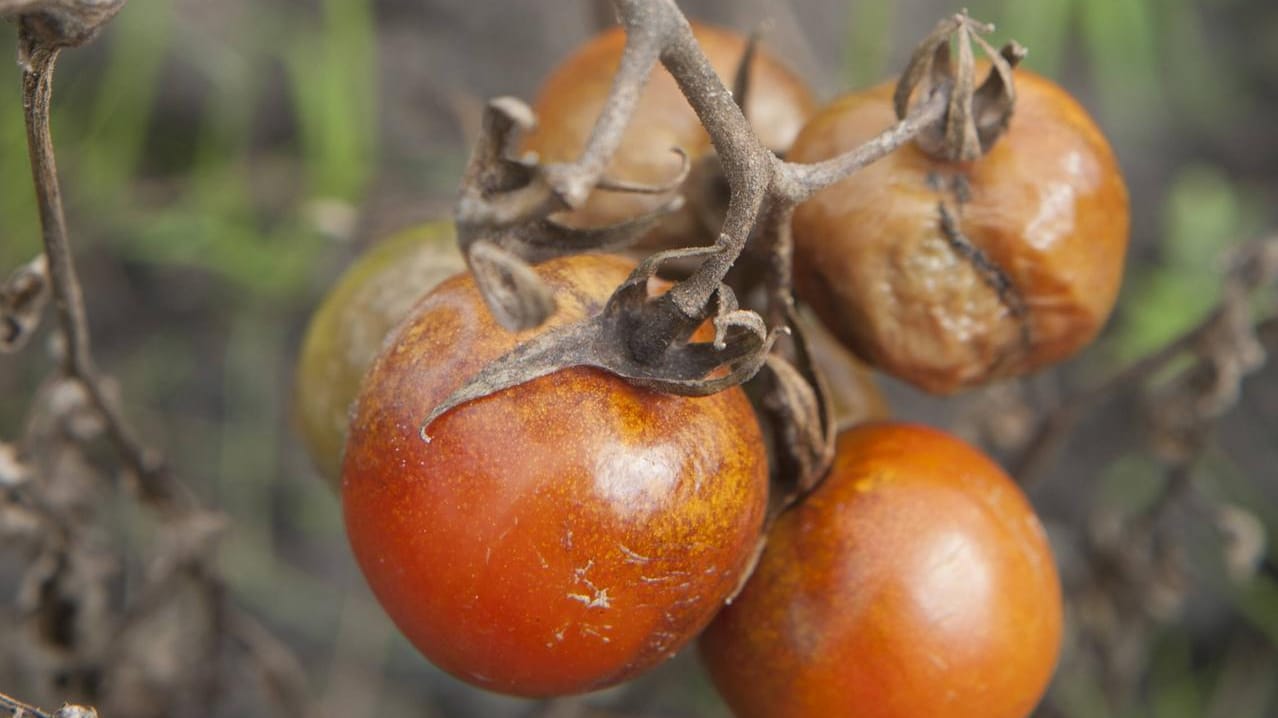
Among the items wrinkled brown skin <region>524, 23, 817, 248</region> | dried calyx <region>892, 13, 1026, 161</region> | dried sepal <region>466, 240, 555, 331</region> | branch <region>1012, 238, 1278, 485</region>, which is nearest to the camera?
dried sepal <region>466, 240, 555, 331</region>

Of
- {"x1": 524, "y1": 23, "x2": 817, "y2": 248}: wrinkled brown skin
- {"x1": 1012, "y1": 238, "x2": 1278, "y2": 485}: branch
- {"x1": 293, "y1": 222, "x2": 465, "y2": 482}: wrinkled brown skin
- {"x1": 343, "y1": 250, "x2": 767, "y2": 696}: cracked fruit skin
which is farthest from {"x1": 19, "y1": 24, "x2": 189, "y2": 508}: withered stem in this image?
{"x1": 1012, "y1": 238, "x2": 1278, "y2": 485}: branch

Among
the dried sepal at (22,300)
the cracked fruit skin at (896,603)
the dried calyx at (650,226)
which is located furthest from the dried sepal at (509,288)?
the dried sepal at (22,300)

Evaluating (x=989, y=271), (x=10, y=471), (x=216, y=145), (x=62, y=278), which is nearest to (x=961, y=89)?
(x=989, y=271)

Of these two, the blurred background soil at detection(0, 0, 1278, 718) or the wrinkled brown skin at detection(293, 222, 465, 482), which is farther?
the blurred background soil at detection(0, 0, 1278, 718)

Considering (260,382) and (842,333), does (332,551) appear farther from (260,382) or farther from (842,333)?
(842,333)

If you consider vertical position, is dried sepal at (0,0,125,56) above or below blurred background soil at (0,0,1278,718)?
above

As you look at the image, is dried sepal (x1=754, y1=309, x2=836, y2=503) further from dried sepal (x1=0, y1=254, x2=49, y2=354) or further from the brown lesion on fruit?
dried sepal (x1=0, y1=254, x2=49, y2=354)

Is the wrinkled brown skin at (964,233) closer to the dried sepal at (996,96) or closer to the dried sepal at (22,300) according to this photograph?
the dried sepal at (996,96)
